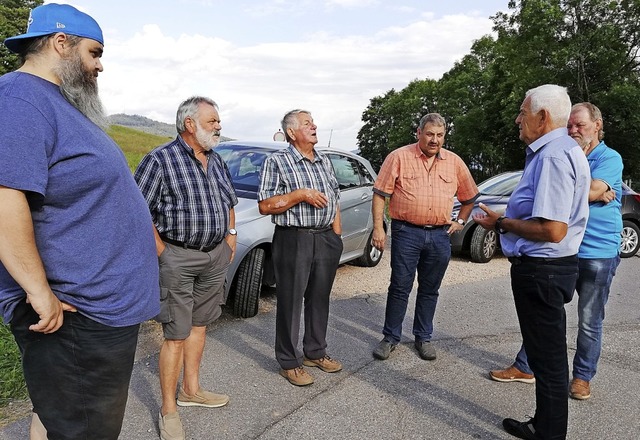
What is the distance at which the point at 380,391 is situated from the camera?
12.6 ft

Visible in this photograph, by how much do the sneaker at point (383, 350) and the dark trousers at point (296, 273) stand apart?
744 millimetres

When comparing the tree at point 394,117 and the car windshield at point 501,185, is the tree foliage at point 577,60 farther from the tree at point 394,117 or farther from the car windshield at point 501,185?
the tree at point 394,117

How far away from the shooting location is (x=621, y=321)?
5.62 metres

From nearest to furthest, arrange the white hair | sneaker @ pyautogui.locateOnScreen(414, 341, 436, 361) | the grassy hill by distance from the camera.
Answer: the white hair, sneaker @ pyautogui.locateOnScreen(414, 341, 436, 361), the grassy hill

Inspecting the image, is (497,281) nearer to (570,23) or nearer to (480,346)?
(480,346)

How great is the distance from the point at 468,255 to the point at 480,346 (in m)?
4.34

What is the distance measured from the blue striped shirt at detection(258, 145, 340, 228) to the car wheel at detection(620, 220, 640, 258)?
7.72 metres

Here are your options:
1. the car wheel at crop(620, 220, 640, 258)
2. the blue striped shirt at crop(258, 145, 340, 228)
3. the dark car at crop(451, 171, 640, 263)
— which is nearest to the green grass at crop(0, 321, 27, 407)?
the blue striped shirt at crop(258, 145, 340, 228)

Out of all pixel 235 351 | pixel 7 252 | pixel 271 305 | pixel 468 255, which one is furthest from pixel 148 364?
pixel 468 255

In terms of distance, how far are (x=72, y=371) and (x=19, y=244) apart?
524 mm

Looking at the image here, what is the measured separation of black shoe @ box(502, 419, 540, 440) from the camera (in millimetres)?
3153

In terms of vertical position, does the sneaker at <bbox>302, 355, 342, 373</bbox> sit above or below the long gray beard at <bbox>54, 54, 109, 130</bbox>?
below

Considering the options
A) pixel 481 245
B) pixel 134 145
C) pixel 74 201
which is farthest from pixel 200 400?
pixel 134 145

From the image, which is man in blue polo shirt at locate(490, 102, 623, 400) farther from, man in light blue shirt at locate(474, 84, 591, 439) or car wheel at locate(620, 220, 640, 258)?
car wheel at locate(620, 220, 640, 258)
